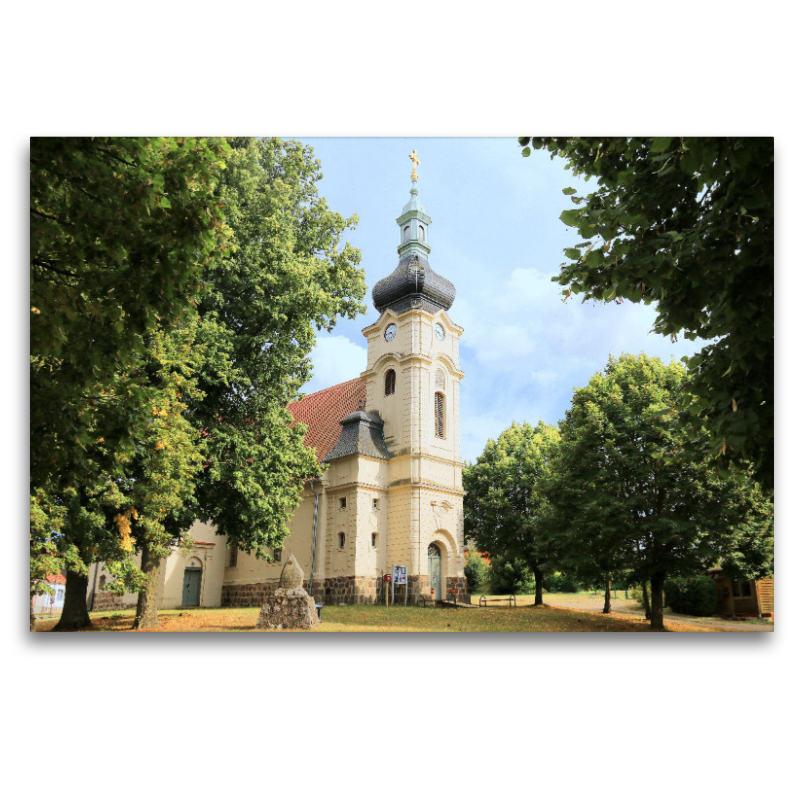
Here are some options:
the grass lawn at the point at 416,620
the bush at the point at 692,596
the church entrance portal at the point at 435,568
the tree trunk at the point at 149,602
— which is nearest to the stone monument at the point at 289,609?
the grass lawn at the point at 416,620

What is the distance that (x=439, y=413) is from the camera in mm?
7352

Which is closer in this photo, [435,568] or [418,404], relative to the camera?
[435,568]

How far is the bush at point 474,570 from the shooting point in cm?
674

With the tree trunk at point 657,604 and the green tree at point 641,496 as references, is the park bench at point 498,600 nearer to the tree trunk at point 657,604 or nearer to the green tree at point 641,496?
the green tree at point 641,496

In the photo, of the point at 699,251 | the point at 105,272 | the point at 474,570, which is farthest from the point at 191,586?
Answer: the point at 699,251

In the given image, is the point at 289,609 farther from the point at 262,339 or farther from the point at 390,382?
the point at 262,339

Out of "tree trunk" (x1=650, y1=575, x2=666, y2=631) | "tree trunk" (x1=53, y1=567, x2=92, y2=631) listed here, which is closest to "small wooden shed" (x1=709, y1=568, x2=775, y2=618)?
"tree trunk" (x1=650, y1=575, x2=666, y2=631)

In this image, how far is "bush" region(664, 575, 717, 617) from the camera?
19.8 ft

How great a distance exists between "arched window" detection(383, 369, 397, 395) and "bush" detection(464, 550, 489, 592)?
1.96m

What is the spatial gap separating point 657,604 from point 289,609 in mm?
3284

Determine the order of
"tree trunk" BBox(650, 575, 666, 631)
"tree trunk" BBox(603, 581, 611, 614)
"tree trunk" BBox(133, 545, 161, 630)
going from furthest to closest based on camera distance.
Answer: "tree trunk" BBox(603, 581, 611, 614) < "tree trunk" BBox(133, 545, 161, 630) < "tree trunk" BBox(650, 575, 666, 631)

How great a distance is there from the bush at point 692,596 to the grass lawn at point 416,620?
7.4 inches

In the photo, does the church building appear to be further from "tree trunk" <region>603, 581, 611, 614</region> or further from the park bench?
"tree trunk" <region>603, 581, 611, 614</region>

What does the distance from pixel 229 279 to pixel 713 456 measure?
565cm
